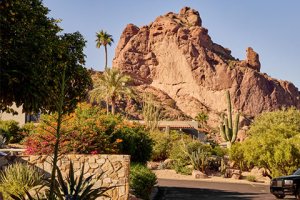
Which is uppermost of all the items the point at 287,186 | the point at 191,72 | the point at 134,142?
the point at 191,72

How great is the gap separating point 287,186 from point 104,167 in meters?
7.60

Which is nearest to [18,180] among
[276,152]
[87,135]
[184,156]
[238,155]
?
[87,135]

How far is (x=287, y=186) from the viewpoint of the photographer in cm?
1691

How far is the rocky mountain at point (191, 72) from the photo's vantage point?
129 m

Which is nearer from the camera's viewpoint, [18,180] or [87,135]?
[18,180]

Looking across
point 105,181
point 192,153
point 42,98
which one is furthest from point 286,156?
point 42,98

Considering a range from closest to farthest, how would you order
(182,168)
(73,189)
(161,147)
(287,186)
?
(73,189) → (287,186) → (182,168) → (161,147)

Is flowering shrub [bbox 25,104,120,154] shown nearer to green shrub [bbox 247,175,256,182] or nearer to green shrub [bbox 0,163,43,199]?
green shrub [bbox 0,163,43,199]

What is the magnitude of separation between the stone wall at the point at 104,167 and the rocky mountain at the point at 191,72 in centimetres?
10908

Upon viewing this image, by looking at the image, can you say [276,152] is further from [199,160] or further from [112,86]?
[112,86]

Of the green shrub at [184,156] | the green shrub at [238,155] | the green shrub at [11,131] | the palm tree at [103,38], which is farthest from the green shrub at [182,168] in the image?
the palm tree at [103,38]

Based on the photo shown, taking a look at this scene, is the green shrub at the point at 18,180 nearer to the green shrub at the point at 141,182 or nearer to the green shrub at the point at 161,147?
the green shrub at the point at 141,182

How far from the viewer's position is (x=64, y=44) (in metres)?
13.7

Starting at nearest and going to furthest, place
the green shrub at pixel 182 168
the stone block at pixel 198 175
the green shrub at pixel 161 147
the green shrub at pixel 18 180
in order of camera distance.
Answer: the green shrub at pixel 18 180 < the stone block at pixel 198 175 < the green shrub at pixel 182 168 < the green shrub at pixel 161 147
